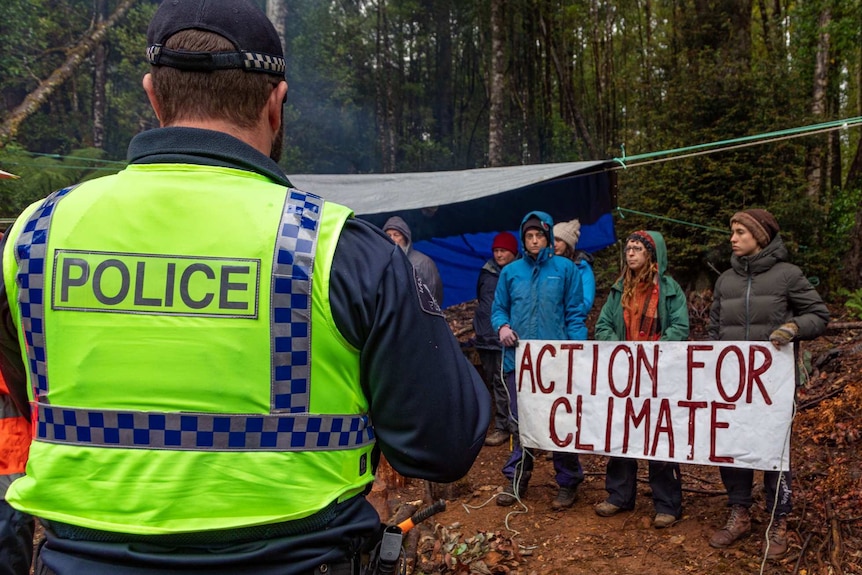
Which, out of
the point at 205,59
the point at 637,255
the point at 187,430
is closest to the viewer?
the point at 187,430

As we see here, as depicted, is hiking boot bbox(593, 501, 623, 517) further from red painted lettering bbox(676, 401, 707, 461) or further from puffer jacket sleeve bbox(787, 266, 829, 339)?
puffer jacket sleeve bbox(787, 266, 829, 339)

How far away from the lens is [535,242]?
16.0 ft

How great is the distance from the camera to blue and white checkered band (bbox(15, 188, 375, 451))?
3.40 ft

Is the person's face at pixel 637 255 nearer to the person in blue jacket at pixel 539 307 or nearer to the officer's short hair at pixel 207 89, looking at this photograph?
the person in blue jacket at pixel 539 307

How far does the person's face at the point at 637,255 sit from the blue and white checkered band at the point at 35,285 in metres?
3.70

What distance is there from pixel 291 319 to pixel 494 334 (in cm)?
540

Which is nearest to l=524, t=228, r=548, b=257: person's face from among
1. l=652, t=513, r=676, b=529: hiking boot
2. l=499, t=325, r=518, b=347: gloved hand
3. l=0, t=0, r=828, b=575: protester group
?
l=499, t=325, r=518, b=347: gloved hand

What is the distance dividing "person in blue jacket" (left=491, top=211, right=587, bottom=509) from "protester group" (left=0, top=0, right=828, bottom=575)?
3.61 meters

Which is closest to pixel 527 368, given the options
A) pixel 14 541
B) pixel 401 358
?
pixel 14 541

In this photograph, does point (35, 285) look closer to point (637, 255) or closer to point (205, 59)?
point (205, 59)

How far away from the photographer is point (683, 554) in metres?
3.78

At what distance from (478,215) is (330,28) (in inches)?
658

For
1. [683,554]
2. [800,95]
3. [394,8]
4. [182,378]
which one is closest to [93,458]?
[182,378]

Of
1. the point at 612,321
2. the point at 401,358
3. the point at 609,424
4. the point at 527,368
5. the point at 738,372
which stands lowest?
the point at 609,424
